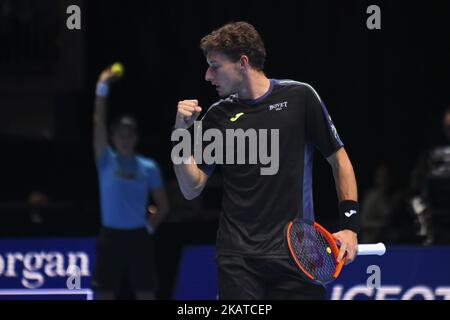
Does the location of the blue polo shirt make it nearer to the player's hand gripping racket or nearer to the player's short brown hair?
the player's short brown hair

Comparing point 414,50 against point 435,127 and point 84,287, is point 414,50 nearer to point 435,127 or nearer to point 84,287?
point 435,127

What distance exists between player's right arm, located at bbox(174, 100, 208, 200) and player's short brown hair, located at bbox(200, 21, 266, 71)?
33 cm

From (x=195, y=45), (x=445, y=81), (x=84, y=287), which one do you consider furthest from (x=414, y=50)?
(x=84, y=287)

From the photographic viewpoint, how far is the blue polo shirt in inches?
343

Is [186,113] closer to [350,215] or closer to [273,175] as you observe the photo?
[273,175]

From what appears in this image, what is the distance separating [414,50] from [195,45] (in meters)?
2.60

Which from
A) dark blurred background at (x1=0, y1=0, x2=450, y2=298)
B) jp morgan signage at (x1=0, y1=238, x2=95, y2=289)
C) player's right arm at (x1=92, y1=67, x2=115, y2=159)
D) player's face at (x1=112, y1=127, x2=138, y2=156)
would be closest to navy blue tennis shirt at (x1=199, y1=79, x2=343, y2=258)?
player's right arm at (x1=92, y1=67, x2=115, y2=159)

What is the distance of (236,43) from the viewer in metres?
5.16

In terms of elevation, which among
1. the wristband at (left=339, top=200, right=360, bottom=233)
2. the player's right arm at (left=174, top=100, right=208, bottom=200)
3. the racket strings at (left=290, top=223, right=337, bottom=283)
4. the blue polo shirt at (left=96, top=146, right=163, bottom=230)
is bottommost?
the blue polo shirt at (left=96, top=146, right=163, bottom=230)

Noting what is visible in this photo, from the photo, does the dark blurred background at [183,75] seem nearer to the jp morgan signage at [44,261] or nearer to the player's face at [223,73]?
the jp morgan signage at [44,261]

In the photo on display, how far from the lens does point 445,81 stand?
511 inches

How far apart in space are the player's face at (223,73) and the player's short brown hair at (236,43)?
0.08 feet

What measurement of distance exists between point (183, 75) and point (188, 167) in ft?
24.5

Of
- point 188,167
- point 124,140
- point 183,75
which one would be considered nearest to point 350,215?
point 188,167
